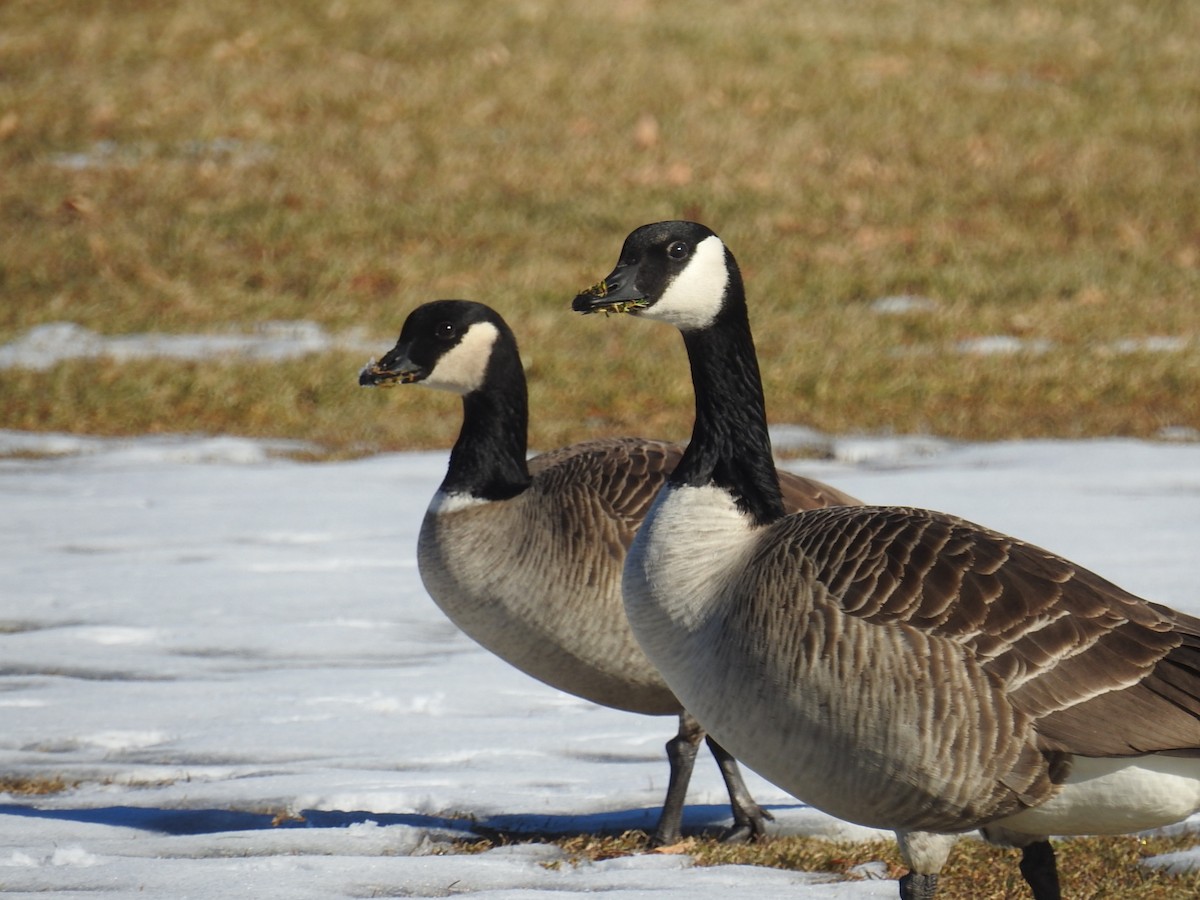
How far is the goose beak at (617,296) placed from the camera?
5043 mm

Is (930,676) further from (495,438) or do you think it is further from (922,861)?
(495,438)

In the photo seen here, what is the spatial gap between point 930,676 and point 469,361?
120 inches

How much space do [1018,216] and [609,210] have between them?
4481 millimetres

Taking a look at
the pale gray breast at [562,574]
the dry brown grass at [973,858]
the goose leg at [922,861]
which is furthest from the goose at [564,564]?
the goose leg at [922,861]

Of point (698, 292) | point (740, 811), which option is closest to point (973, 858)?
point (740, 811)

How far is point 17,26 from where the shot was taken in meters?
20.6

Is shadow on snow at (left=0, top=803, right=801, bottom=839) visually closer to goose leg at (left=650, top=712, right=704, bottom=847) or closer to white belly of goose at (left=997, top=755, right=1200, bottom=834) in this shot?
goose leg at (left=650, top=712, right=704, bottom=847)

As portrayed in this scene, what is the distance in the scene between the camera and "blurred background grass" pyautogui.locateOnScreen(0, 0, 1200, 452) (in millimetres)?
12867

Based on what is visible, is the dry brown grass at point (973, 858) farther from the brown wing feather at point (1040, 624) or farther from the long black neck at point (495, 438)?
the long black neck at point (495, 438)

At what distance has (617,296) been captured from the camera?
5066mm

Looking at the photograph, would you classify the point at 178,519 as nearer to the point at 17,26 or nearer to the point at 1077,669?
the point at 1077,669

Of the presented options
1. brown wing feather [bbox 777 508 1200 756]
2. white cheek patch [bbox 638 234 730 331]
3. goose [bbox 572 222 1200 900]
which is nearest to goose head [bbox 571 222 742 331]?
white cheek patch [bbox 638 234 730 331]

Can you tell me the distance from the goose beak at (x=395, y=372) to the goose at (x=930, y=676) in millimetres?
2268

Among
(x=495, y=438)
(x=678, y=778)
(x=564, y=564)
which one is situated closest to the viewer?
(x=678, y=778)
